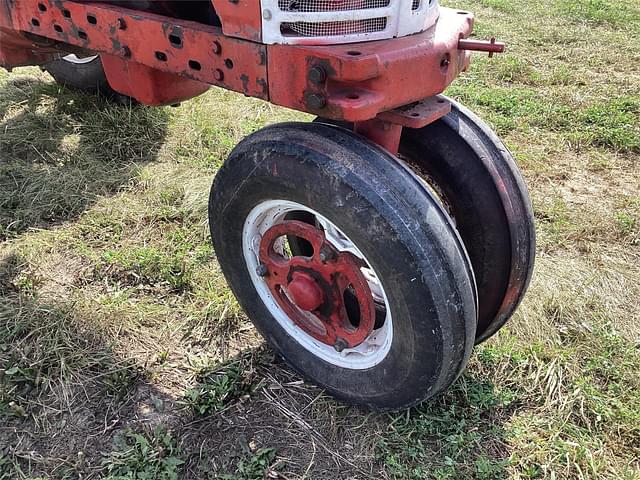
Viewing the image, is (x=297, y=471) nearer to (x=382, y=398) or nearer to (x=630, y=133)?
(x=382, y=398)

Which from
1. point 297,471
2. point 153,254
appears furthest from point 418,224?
point 153,254

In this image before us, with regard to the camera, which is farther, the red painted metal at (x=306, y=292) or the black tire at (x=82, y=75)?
the black tire at (x=82, y=75)

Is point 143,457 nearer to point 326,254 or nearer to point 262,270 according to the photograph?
point 262,270

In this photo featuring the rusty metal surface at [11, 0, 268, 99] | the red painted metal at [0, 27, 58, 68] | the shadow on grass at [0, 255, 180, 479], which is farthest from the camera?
the red painted metal at [0, 27, 58, 68]

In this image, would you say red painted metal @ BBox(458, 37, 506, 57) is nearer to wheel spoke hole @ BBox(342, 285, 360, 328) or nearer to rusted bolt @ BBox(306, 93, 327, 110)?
rusted bolt @ BBox(306, 93, 327, 110)

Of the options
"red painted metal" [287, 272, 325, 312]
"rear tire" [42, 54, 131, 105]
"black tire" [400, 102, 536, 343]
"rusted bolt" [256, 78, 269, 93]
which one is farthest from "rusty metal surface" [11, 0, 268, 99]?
"rear tire" [42, 54, 131, 105]

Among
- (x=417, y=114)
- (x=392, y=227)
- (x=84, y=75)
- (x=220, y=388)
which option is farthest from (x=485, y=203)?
(x=84, y=75)

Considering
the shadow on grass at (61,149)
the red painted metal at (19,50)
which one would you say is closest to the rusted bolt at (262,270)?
the red painted metal at (19,50)

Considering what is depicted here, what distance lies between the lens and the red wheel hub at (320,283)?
2064 millimetres

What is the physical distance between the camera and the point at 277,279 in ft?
7.49

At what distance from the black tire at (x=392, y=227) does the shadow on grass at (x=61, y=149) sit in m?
1.83

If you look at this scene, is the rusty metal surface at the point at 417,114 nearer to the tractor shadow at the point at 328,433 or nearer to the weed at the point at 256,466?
the tractor shadow at the point at 328,433

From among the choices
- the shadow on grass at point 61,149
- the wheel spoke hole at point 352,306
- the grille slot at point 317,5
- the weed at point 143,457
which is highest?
the grille slot at point 317,5

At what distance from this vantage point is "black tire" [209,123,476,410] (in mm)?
1771
